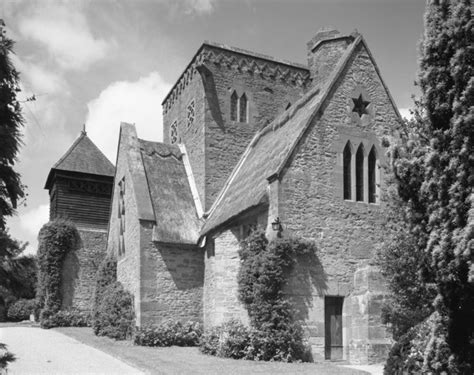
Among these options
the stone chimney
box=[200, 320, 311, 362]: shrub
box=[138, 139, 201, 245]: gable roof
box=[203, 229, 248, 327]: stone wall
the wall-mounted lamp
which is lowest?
box=[200, 320, 311, 362]: shrub

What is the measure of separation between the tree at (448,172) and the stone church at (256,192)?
6498 millimetres

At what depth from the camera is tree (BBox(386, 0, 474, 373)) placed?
29.9 ft

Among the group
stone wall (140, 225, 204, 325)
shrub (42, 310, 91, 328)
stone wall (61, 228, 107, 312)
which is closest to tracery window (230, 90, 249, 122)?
stone wall (140, 225, 204, 325)

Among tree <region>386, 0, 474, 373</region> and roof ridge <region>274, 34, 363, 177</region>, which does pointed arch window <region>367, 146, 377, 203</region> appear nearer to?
roof ridge <region>274, 34, 363, 177</region>

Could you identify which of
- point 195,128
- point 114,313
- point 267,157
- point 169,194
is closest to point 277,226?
point 267,157

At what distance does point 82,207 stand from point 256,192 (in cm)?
1720

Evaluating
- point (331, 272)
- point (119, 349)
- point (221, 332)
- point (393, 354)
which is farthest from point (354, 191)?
point (119, 349)

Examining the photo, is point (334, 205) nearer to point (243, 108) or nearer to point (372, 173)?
point (372, 173)

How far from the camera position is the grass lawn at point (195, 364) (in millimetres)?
13453

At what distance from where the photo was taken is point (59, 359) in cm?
1585

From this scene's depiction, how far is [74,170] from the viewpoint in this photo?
106ft

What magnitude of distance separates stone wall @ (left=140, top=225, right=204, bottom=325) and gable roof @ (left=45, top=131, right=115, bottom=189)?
41.0 feet

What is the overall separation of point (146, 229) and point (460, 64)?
1470 cm

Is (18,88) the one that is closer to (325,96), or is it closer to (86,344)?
(325,96)
